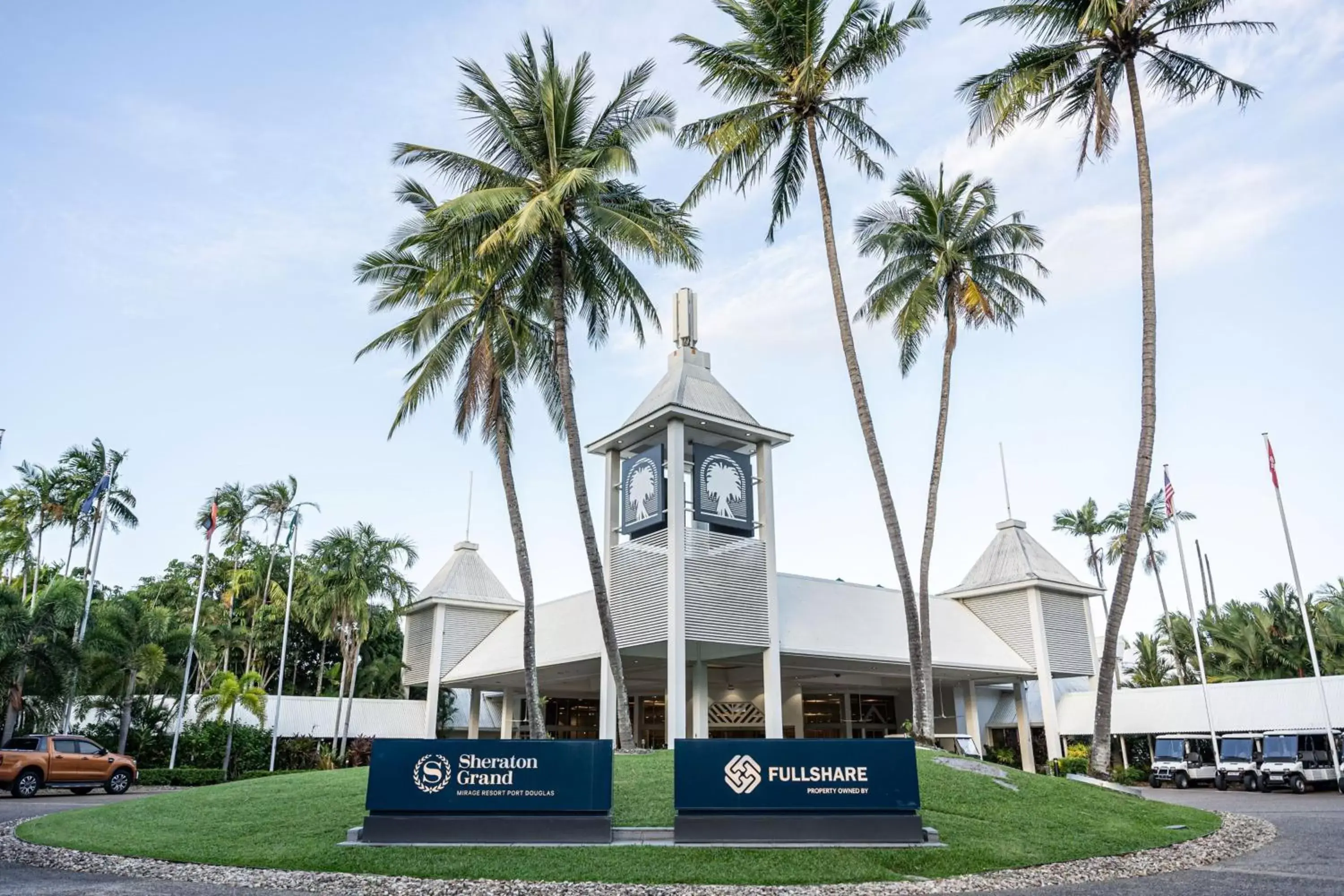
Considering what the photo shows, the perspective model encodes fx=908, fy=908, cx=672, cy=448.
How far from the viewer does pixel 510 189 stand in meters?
19.4

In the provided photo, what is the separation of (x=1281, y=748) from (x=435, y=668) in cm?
2638

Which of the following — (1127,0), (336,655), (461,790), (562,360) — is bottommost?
(461,790)

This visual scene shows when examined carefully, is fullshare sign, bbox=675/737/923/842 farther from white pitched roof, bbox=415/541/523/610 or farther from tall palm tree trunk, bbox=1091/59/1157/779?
white pitched roof, bbox=415/541/523/610

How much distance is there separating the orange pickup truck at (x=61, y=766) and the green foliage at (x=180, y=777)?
4.61m

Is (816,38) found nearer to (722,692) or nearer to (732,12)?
(732,12)

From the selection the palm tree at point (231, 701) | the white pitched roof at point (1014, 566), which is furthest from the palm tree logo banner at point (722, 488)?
the palm tree at point (231, 701)

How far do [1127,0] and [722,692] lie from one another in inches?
898

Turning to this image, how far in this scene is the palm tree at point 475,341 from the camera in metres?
22.0

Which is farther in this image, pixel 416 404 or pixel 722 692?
pixel 722 692

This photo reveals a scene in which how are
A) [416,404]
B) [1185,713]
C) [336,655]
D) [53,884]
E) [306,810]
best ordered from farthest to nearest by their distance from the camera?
[336,655] → [1185,713] → [416,404] → [306,810] → [53,884]

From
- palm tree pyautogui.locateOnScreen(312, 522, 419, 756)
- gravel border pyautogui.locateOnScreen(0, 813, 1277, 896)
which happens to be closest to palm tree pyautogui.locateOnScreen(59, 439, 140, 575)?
palm tree pyautogui.locateOnScreen(312, 522, 419, 756)

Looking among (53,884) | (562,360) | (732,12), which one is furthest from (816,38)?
(53,884)

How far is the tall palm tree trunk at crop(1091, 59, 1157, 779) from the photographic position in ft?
53.1

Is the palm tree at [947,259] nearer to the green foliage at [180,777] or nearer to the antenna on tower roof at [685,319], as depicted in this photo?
the antenna on tower roof at [685,319]
